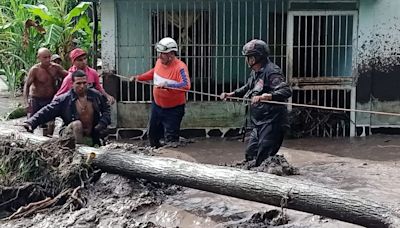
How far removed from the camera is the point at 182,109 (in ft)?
31.0

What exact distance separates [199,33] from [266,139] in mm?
3489

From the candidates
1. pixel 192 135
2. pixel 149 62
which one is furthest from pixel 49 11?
pixel 192 135

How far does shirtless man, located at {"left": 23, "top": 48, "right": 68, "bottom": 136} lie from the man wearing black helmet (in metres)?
3.30

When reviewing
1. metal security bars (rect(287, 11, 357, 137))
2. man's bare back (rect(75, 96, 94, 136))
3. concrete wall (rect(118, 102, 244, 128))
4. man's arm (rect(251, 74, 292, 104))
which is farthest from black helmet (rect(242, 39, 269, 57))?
concrete wall (rect(118, 102, 244, 128))

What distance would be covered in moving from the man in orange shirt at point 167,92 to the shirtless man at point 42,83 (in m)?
1.24

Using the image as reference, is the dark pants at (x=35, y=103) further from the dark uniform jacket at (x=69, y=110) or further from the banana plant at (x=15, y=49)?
the banana plant at (x=15, y=49)

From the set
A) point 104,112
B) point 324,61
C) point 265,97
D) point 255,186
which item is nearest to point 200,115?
point 324,61

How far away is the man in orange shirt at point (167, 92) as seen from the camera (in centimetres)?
909

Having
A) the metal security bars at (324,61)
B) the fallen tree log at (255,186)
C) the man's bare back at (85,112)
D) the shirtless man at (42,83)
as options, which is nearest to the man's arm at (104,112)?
the man's bare back at (85,112)

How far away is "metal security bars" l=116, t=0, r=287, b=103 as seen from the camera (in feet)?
33.7

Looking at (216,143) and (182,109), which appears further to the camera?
(216,143)

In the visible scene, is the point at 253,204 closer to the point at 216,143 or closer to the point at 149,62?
the point at 216,143

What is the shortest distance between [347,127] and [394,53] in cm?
142

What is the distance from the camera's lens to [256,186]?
5945 millimetres
